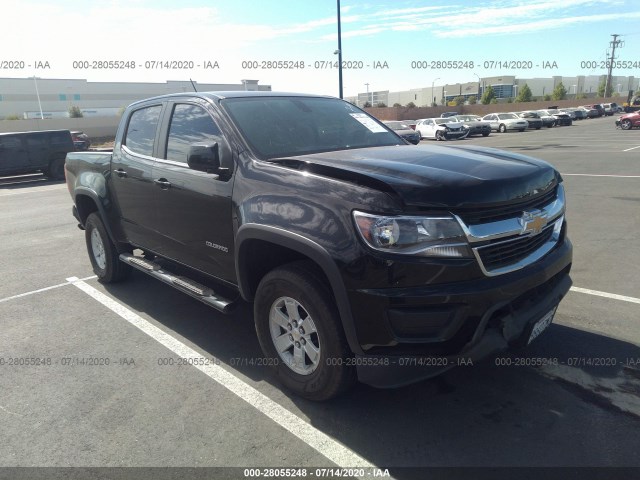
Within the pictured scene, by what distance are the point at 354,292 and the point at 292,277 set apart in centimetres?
50

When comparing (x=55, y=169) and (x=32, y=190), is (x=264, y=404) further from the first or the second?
(x=55, y=169)

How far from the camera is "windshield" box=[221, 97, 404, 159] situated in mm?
3609

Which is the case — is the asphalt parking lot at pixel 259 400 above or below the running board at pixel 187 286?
below

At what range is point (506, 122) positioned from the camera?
37750 mm

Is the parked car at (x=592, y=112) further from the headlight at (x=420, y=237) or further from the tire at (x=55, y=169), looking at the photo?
the headlight at (x=420, y=237)

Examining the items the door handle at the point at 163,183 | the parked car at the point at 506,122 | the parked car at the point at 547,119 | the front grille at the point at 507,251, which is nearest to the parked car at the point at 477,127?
the parked car at the point at 506,122

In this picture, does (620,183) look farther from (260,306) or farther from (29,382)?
(29,382)

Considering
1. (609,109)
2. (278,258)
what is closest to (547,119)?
(609,109)

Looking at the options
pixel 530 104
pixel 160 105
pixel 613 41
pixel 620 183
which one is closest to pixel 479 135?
pixel 620 183

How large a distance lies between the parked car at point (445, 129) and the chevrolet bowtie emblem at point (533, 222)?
29.5 metres

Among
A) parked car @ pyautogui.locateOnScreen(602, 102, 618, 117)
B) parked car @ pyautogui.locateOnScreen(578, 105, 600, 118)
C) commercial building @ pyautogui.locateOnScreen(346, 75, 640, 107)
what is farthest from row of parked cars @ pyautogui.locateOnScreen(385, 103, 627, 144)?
commercial building @ pyautogui.locateOnScreen(346, 75, 640, 107)

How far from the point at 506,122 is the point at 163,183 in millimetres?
38126

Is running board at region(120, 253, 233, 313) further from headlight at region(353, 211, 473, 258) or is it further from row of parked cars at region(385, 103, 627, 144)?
row of parked cars at region(385, 103, 627, 144)

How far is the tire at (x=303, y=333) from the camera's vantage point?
9.25ft
